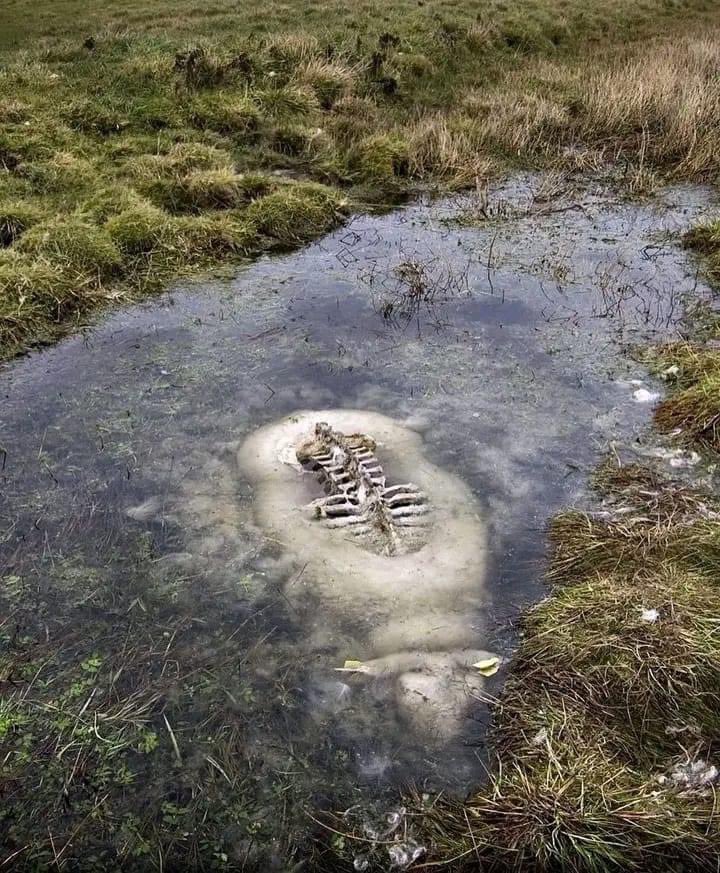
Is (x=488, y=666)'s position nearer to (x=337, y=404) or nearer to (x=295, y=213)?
(x=337, y=404)

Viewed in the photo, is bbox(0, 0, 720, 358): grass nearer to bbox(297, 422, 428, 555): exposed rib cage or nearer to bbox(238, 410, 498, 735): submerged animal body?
bbox(238, 410, 498, 735): submerged animal body

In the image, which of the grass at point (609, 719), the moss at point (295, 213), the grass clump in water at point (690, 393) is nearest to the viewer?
the grass at point (609, 719)

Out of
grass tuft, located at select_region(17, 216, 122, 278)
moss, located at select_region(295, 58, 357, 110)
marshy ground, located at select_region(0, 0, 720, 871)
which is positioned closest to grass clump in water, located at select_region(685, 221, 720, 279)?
marshy ground, located at select_region(0, 0, 720, 871)

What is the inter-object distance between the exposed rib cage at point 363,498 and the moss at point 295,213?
5929 millimetres

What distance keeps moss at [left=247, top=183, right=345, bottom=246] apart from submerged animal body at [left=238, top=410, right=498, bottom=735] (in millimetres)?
5243

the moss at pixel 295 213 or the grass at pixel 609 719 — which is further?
the moss at pixel 295 213

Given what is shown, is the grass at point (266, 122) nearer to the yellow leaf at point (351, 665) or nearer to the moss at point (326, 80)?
the moss at point (326, 80)

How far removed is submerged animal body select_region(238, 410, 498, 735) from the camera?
493 centimetres

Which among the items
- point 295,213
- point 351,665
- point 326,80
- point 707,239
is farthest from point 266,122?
point 351,665

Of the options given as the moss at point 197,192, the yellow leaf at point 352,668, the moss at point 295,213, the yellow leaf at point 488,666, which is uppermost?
the moss at point 197,192

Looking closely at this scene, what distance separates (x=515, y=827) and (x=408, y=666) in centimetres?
131

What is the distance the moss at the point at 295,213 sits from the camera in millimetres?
11875

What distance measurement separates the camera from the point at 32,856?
3.84 metres

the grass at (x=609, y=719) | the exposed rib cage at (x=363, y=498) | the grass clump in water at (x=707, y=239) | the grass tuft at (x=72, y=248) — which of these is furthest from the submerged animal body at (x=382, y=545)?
the grass clump in water at (x=707, y=239)
